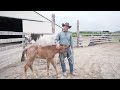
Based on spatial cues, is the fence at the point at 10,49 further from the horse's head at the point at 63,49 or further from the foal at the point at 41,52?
the horse's head at the point at 63,49

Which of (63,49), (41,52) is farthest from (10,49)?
(63,49)

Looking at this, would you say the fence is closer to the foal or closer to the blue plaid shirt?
the foal

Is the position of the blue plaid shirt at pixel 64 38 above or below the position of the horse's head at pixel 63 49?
above

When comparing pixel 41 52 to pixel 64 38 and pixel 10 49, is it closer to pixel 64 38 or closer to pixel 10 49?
pixel 64 38

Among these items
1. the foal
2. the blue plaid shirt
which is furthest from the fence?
the blue plaid shirt

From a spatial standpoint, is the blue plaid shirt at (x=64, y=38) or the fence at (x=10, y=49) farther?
the fence at (x=10, y=49)

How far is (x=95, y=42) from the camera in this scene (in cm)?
1211

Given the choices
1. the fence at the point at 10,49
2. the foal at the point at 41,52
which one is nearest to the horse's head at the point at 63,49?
the foal at the point at 41,52

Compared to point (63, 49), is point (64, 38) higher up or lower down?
higher up

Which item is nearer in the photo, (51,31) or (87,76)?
(87,76)
